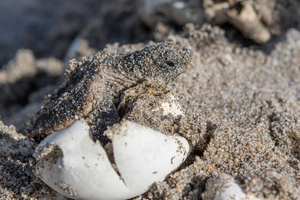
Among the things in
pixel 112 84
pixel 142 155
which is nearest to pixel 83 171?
pixel 142 155

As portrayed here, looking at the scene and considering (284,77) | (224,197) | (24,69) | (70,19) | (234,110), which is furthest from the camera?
(70,19)

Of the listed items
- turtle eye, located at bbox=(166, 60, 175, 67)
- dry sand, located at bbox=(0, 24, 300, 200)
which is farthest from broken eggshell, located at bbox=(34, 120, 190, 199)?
turtle eye, located at bbox=(166, 60, 175, 67)

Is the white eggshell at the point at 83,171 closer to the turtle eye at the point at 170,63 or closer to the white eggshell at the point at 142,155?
the white eggshell at the point at 142,155

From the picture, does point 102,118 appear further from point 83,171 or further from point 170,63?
point 170,63

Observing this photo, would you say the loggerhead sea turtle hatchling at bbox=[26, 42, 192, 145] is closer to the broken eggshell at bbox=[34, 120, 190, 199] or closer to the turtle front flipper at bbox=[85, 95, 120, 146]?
the turtle front flipper at bbox=[85, 95, 120, 146]

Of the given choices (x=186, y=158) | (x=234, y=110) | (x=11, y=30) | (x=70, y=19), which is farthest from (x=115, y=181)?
(x=11, y=30)

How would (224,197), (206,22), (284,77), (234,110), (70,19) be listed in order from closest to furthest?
(224,197), (234,110), (284,77), (206,22), (70,19)

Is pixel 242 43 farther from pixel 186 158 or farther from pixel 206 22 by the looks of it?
pixel 186 158
